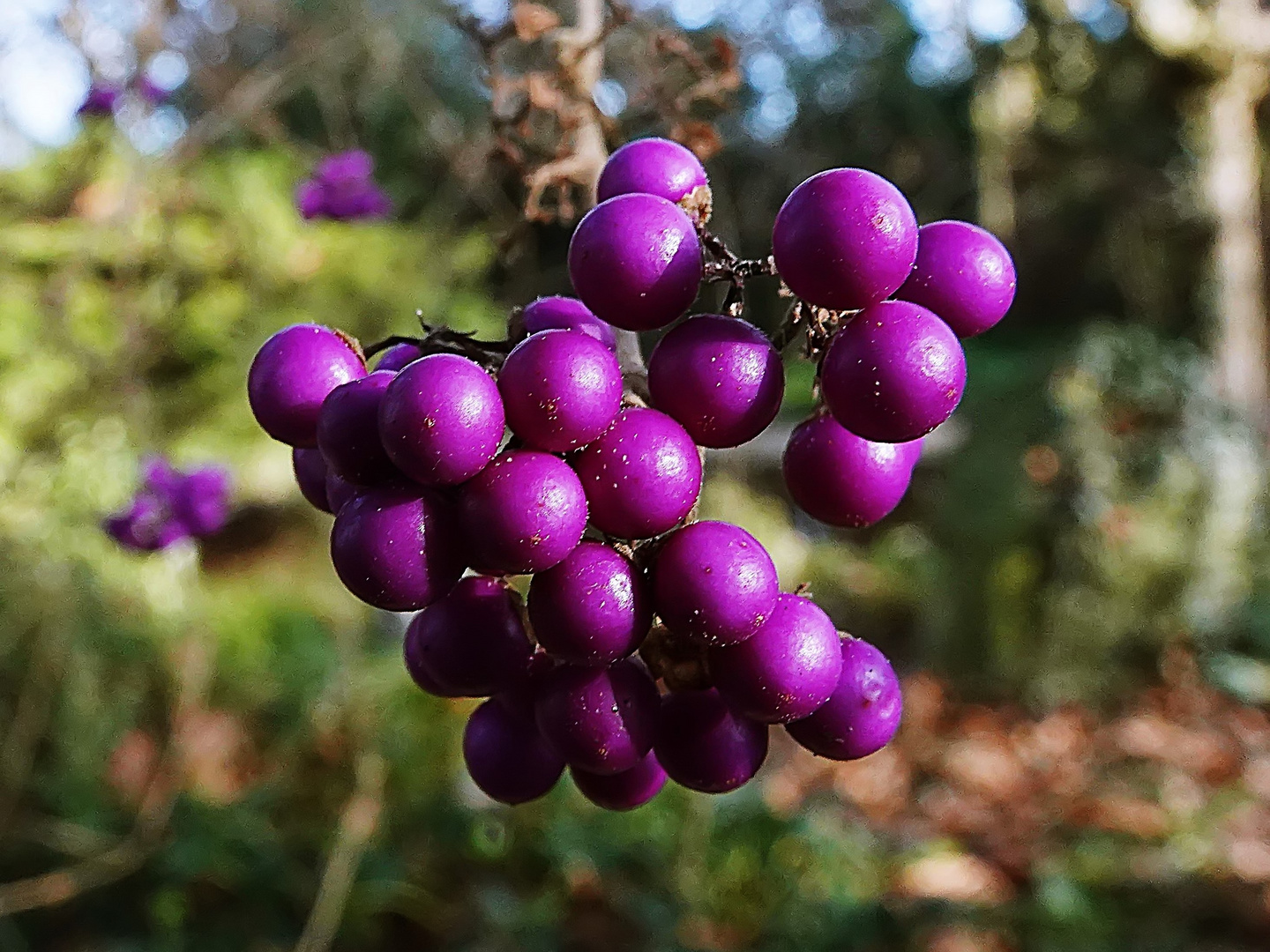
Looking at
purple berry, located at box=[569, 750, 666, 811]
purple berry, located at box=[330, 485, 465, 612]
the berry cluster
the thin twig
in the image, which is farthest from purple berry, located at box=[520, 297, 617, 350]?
the thin twig

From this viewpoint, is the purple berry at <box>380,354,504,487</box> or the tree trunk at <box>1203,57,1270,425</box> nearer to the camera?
the purple berry at <box>380,354,504,487</box>

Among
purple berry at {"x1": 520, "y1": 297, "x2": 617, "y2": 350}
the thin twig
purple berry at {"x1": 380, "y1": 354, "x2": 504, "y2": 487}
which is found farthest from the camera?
the thin twig

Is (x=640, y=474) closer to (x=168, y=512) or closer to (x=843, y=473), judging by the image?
(x=843, y=473)

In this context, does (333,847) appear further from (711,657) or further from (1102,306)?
(1102,306)

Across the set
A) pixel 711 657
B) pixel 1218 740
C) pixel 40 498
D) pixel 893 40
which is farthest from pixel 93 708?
pixel 893 40

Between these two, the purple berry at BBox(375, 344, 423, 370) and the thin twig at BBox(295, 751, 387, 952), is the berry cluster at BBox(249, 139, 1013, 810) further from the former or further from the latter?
the thin twig at BBox(295, 751, 387, 952)

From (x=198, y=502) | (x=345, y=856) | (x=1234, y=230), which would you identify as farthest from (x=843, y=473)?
(x=1234, y=230)

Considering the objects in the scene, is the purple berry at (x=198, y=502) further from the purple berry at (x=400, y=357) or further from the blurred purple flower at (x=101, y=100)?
the purple berry at (x=400, y=357)
